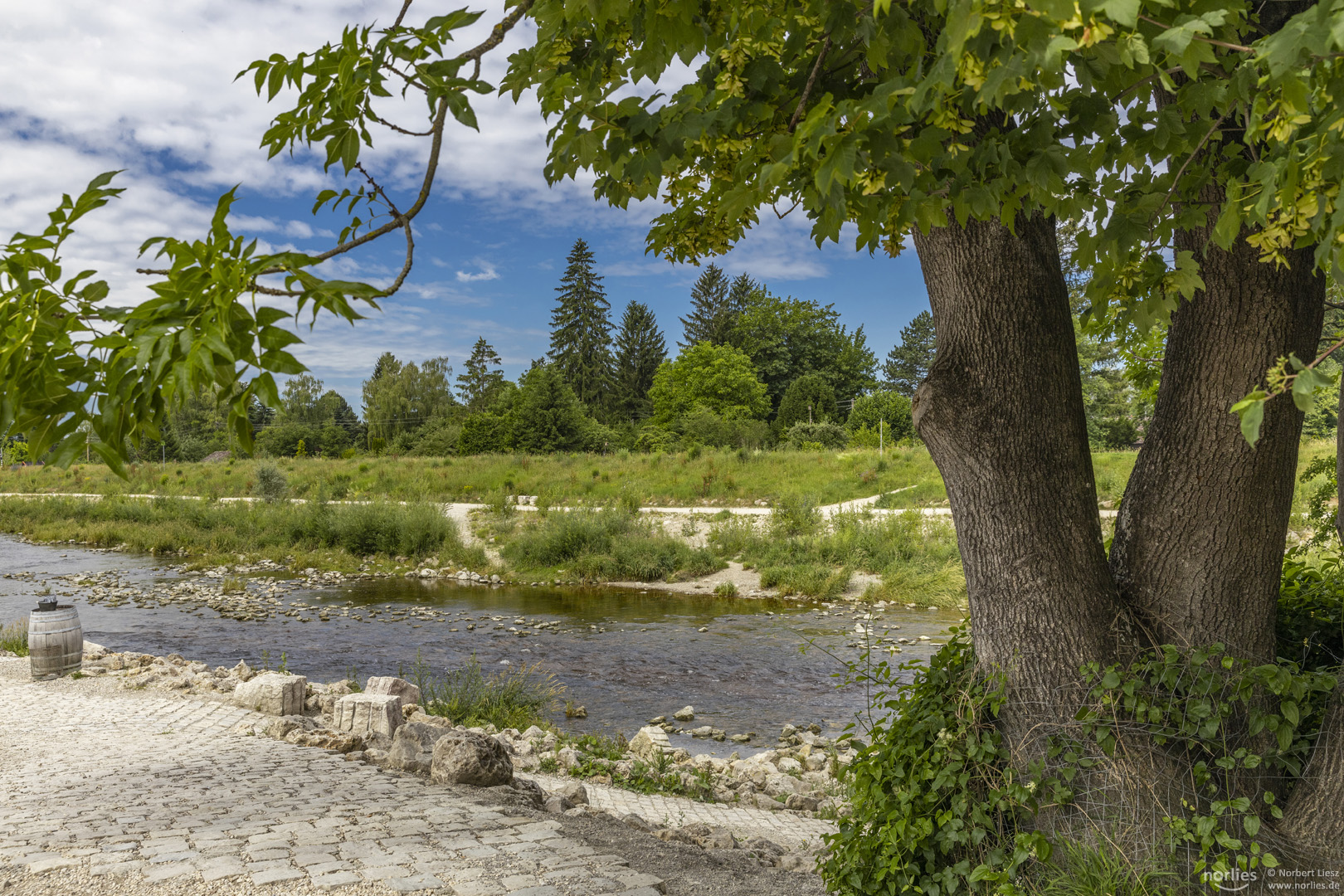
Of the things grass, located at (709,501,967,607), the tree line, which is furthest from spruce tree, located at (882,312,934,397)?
grass, located at (709,501,967,607)

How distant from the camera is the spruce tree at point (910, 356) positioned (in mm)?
62188

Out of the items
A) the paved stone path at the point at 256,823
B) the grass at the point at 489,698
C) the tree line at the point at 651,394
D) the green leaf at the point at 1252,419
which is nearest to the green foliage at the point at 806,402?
the tree line at the point at 651,394

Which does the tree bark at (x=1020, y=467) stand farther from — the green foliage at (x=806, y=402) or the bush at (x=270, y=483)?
the green foliage at (x=806, y=402)

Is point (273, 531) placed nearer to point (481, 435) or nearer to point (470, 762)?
point (470, 762)

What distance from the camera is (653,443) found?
4222 centimetres

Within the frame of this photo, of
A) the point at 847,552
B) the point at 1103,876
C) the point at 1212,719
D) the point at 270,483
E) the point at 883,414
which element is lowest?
the point at 847,552

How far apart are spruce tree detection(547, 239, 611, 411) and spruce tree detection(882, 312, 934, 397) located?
2365 centimetres

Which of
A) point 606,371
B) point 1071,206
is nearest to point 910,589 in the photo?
point 1071,206

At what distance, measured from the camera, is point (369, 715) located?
634cm

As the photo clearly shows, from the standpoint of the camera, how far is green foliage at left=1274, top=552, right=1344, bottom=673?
370cm

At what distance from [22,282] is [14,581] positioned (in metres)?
20.2

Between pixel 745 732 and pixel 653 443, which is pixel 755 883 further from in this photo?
pixel 653 443

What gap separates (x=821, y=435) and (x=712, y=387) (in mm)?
10748

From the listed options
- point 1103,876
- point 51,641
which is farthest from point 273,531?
point 1103,876
